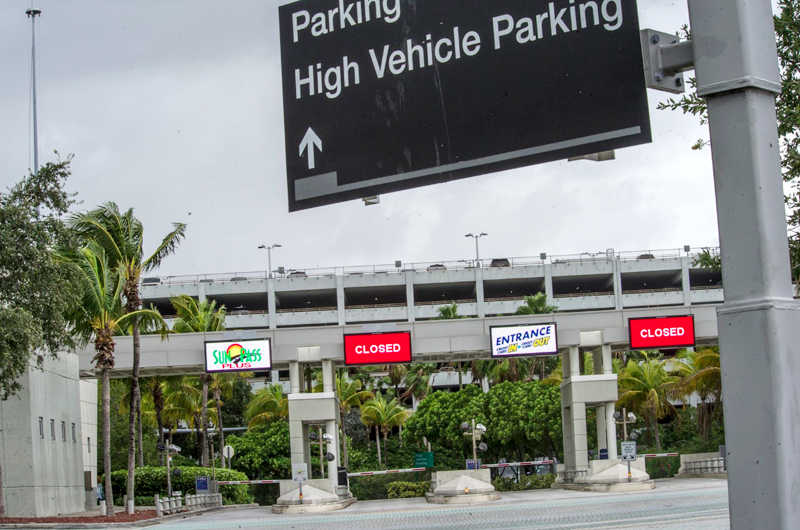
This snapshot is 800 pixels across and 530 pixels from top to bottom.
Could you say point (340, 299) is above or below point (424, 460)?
above

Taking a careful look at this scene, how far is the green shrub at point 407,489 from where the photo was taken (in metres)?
41.9

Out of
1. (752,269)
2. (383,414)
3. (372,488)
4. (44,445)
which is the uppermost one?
(752,269)

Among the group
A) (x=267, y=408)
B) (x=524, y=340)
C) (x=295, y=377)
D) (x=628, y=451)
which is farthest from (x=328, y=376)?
(x=267, y=408)

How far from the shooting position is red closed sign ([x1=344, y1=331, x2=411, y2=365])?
1441 inches

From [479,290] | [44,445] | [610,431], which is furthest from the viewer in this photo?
[479,290]

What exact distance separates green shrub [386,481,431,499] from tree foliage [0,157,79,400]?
1930 cm

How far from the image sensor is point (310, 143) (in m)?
4.72

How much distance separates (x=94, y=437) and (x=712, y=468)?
28.5 metres

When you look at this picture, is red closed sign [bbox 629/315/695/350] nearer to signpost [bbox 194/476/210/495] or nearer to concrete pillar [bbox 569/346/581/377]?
concrete pillar [bbox 569/346/581/377]

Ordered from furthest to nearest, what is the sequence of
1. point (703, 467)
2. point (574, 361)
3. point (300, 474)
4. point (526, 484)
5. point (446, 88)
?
point (703, 467) < point (526, 484) < point (574, 361) < point (300, 474) < point (446, 88)

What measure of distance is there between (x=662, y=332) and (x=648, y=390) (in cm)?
1798

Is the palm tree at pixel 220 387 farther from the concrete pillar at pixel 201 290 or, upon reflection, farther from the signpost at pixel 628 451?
the signpost at pixel 628 451

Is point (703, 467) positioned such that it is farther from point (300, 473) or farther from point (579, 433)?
point (300, 473)

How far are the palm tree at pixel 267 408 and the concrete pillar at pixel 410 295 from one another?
17.3 m
